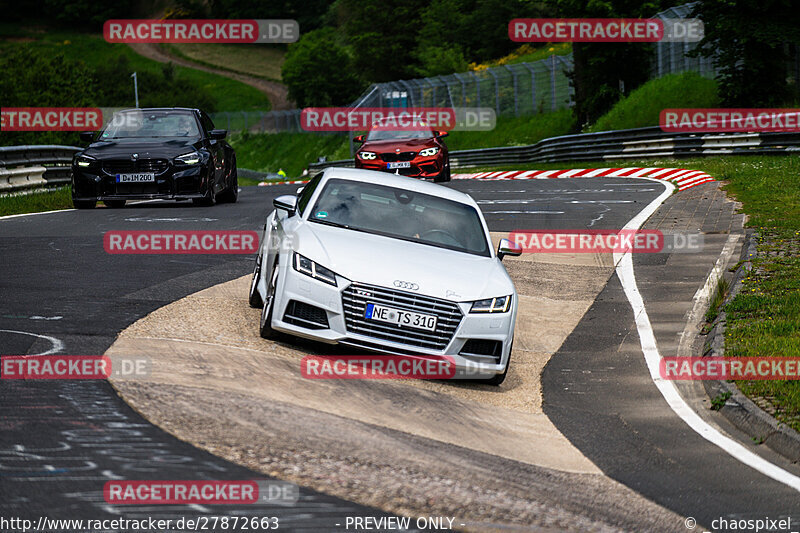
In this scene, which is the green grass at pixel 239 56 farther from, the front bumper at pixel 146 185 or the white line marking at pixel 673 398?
the white line marking at pixel 673 398

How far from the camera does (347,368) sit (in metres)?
7.93

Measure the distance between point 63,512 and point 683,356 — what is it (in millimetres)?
6096

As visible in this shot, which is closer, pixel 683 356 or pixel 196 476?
pixel 196 476

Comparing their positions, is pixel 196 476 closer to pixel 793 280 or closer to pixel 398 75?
pixel 793 280

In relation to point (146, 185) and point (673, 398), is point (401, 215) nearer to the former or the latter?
point (673, 398)

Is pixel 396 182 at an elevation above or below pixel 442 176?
above

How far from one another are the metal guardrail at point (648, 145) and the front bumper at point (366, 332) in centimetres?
2051

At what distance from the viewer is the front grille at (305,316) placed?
7.96 metres

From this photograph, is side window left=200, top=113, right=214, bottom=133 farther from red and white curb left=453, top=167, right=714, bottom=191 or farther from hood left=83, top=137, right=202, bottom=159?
red and white curb left=453, top=167, right=714, bottom=191

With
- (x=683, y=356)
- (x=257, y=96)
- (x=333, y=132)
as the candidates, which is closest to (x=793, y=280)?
(x=683, y=356)

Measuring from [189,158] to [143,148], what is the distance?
0.77 meters

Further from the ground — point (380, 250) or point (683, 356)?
point (380, 250)

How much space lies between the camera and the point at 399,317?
7.93 meters

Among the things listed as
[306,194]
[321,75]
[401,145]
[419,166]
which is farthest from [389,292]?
[321,75]
